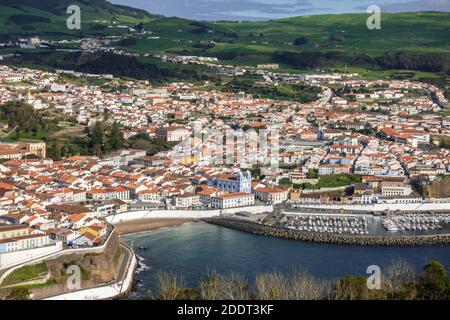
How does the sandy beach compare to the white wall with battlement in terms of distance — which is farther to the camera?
the white wall with battlement

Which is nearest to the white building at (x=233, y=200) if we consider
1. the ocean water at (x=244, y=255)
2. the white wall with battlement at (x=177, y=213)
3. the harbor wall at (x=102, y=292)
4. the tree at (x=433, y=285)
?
the white wall with battlement at (x=177, y=213)

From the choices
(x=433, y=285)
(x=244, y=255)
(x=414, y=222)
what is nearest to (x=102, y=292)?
(x=244, y=255)

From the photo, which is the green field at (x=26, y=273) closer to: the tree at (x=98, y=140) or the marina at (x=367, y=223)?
the marina at (x=367, y=223)

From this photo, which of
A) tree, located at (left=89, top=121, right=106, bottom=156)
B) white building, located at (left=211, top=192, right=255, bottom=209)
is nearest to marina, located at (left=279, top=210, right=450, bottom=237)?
white building, located at (left=211, top=192, right=255, bottom=209)

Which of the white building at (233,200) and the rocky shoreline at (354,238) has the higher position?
the white building at (233,200)

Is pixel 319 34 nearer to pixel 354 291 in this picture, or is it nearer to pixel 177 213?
pixel 177 213

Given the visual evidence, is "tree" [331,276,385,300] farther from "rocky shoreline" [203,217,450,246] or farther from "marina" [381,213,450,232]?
"marina" [381,213,450,232]
